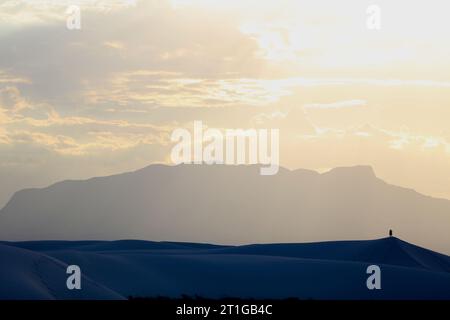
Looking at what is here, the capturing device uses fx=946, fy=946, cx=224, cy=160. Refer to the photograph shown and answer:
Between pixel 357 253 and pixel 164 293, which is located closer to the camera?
pixel 164 293

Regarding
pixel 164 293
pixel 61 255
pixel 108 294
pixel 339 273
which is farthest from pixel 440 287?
pixel 108 294

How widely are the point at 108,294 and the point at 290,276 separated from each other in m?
25.4

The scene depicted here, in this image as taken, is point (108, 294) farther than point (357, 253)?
No

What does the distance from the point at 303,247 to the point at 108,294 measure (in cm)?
5797

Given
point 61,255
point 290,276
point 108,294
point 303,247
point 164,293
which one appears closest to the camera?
point 108,294

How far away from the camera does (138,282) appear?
55.0 metres
